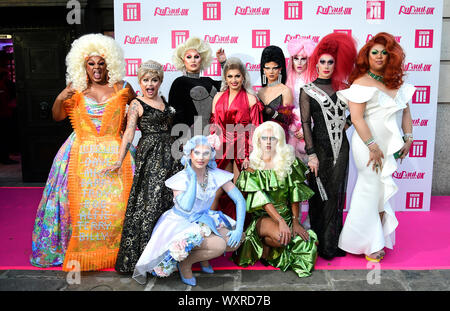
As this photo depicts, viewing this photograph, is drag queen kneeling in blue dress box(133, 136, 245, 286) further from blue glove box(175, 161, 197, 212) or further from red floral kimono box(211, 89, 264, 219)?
red floral kimono box(211, 89, 264, 219)

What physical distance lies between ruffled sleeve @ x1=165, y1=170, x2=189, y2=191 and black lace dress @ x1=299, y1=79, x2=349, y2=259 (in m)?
1.17

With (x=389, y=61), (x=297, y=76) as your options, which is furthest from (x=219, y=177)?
(x=389, y=61)

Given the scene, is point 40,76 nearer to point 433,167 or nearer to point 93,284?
point 93,284

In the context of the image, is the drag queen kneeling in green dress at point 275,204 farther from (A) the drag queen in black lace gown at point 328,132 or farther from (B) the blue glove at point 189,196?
(B) the blue glove at point 189,196

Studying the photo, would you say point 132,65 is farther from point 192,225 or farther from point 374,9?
point 374,9

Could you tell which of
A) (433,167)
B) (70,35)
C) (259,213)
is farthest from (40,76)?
(433,167)

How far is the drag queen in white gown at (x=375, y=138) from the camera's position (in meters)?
3.59

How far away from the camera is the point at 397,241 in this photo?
13.6 feet

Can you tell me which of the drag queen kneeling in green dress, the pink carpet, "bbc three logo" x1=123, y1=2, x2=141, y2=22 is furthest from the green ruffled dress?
"bbc three logo" x1=123, y1=2, x2=141, y2=22

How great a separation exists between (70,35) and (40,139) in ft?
5.34

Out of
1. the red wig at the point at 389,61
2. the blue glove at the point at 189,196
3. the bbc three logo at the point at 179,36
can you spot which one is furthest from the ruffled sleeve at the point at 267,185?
the bbc three logo at the point at 179,36

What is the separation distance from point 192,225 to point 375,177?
5.51 ft

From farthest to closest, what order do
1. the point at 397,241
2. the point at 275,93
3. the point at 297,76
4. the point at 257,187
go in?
the point at 297,76 → the point at 397,241 → the point at 275,93 → the point at 257,187

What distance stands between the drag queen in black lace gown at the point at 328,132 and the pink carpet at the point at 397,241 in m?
0.32
